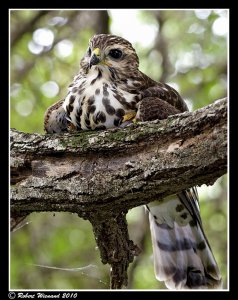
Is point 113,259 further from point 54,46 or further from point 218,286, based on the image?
point 54,46

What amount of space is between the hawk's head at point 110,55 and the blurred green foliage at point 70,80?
3.55 feet

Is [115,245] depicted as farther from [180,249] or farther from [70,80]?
[70,80]

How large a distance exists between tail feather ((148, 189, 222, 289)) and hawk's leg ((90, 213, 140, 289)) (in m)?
0.55

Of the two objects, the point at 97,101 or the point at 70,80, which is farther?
the point at 70,80

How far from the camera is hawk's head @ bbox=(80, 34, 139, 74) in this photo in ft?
14.1

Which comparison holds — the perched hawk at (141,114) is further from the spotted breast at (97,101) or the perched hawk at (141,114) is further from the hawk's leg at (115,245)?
the hawk's leg at (115,245)

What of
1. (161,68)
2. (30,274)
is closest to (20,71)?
(161,68)

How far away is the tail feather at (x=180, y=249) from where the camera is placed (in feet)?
15.0

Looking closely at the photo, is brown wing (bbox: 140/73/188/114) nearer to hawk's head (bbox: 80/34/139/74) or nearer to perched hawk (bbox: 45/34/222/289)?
perched hawk (bbox: 45/34/222/289)

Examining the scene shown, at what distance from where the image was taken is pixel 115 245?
13.5 feet

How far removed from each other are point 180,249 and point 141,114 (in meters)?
1.38

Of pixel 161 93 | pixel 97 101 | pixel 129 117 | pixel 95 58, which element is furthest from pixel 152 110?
pixel 95 58

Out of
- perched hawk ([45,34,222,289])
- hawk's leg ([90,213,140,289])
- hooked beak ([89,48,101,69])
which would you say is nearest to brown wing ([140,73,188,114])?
perched hawk ([45,34,222,289])
